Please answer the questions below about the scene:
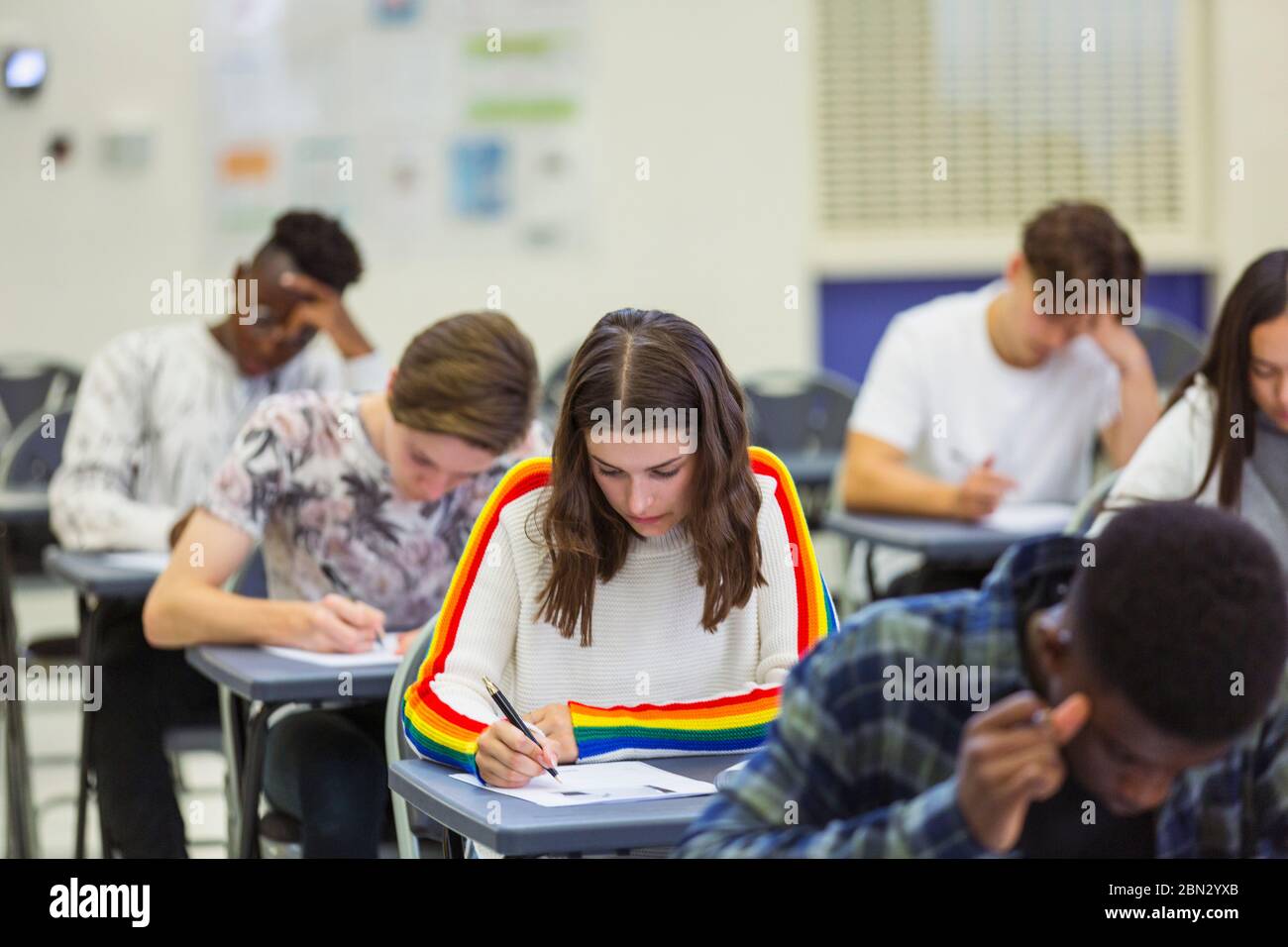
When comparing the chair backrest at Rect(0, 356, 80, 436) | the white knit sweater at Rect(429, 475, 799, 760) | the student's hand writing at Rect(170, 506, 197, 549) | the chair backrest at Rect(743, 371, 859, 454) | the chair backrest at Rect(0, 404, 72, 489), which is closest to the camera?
the white knit sweater at Rect(429, 475, 799, 760)

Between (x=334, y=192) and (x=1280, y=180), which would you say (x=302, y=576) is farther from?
(x=1280, y=180)

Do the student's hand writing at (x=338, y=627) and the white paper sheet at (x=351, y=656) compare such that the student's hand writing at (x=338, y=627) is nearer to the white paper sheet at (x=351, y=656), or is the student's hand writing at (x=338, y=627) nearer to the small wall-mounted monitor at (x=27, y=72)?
the white paper sheet at (x=351, y=656)

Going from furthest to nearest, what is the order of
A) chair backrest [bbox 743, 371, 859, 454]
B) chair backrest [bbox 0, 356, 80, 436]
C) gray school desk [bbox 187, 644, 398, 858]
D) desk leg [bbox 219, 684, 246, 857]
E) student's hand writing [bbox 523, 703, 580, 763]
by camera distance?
chair backrest [bbox 0, 356, 80, 436] < chair backrest [bbox 743, 371, 859, 454] < desk leg [bbox 219, 684, 246, 857] < gray school desk [bbox 187, 644, 398, 858] < student's hand writing [bbox 523, 703, 580, 763]

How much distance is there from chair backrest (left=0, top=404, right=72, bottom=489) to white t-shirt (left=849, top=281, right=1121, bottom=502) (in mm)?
1879

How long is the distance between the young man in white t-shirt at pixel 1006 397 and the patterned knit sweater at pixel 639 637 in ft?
4.70

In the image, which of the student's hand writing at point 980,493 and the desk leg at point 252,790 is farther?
the student's hand writing at point 980,493

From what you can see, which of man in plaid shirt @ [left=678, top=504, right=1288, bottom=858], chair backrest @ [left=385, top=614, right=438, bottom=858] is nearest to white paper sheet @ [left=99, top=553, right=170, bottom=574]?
chair backrest @ [left=385, top=614, right=438, bottom=858]

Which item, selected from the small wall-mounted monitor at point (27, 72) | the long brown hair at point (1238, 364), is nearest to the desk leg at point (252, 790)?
the long brown hair at point (1238, 364)

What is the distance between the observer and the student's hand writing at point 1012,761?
3.12 feet

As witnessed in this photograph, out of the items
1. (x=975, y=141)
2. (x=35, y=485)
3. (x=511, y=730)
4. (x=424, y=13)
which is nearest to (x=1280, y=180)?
(x=975, y=141)

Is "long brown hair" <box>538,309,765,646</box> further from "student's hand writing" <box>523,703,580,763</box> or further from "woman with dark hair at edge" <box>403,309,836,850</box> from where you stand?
"student's hand writing" <box>523,703,580,763</box>

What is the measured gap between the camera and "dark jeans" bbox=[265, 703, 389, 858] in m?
2.25

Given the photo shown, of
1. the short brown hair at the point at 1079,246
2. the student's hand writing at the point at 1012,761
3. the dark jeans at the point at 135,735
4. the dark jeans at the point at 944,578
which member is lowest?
the dark jeans at the point at 135,735

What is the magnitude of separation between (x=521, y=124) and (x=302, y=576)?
3448mm
